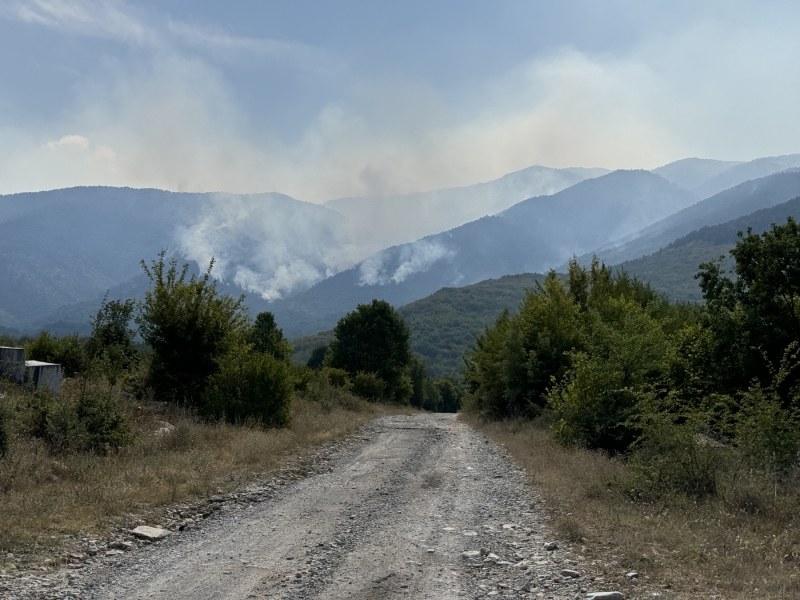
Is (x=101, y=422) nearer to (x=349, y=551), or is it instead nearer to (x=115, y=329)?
(x=349, y=551)

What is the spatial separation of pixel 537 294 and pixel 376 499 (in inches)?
925

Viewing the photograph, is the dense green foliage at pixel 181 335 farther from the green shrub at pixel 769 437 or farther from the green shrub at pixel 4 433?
the green shrub at pixel 769 437

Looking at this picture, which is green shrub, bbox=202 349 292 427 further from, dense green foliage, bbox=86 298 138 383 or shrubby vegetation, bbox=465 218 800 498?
shrubby vegetation, bbox=465 218 800 498

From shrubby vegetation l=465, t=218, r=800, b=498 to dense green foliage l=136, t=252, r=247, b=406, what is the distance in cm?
1243

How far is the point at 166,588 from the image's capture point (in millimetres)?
6961

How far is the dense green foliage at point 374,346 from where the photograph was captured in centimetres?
7050

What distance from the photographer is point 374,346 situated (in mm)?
71125

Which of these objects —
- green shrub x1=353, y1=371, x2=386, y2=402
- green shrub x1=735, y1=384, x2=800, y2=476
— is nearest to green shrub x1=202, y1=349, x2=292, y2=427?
green shrub x1=735, y1=384, x2=800, y2=476

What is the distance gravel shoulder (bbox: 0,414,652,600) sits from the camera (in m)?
6.95

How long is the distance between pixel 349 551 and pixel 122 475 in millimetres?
5863

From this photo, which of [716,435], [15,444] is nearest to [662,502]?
[716,435]

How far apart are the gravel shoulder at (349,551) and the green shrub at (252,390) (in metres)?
7.48

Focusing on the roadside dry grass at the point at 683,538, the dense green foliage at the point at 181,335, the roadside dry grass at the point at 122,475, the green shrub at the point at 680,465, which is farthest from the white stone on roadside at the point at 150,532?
the dense green foliage at the point at 181,335

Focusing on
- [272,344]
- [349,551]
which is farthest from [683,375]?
[272,344]
